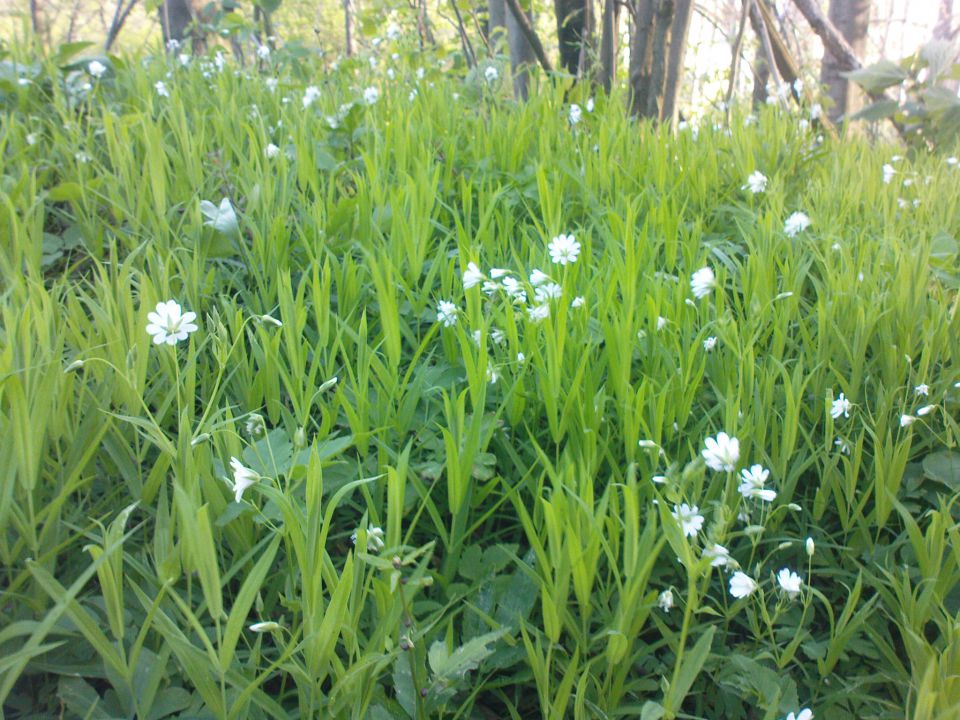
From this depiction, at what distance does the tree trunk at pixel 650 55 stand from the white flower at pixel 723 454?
7.57 feet

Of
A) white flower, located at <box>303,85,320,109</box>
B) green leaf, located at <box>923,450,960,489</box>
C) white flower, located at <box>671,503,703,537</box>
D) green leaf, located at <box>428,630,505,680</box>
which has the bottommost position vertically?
green leaf, located at <box>923,450,960,489</box>

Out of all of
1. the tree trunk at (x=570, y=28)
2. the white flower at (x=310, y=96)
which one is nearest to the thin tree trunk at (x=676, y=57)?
the tree trunk at (x=570, y=28)

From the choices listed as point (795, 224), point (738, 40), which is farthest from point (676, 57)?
point (795, 224)

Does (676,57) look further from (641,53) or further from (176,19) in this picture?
(176,19)

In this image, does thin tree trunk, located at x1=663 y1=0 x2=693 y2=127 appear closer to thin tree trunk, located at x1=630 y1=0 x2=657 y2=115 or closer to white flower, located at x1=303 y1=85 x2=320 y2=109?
thin tree trunk, located at x1=630 y1=0 x2=657 y2=115

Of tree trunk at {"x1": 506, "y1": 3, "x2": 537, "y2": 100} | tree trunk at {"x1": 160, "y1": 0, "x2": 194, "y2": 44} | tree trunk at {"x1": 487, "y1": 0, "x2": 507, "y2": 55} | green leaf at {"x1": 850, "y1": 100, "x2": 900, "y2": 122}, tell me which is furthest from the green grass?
tree trunk at {"x1": 160, "y1": 0, "x2": 194, "y2": 44}

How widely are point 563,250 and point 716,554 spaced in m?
0.89

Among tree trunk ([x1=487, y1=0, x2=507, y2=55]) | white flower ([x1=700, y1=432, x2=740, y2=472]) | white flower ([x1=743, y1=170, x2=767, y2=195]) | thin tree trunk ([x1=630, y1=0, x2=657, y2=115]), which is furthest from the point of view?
tree trunk ([x1=487, y1=0, x2=507, y2=55])

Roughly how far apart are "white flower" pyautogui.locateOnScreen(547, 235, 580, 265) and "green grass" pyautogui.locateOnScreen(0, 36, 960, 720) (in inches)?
1.6

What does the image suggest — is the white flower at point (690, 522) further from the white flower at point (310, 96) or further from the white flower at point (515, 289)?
the white flower at point (310, 96)

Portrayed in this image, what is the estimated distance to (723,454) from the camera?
1.22 m

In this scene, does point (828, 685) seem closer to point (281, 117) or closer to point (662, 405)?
point (662, 405)

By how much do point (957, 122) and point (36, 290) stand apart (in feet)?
12.4

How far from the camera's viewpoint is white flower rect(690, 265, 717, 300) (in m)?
1.65
